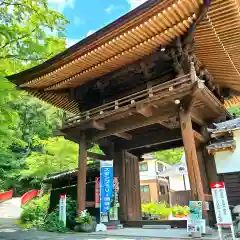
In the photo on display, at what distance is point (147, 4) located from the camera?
696 centimetres

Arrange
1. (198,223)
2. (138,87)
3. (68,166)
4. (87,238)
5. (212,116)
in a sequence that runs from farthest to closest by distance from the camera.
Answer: (68,166) → (138,87) → (212,116) → (87,238) → (198,223)

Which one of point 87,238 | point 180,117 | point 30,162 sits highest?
point 30,162

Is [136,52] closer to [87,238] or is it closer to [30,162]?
[87,238]

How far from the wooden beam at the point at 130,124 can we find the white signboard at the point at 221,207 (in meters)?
3.07

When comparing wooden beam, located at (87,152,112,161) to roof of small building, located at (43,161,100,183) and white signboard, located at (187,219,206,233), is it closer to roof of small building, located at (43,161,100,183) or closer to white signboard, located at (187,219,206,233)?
roof of small building, located at (43,161,100,183)

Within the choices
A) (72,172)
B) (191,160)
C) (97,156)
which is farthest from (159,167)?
(191,160)

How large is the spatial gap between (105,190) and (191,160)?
3999 millimetres

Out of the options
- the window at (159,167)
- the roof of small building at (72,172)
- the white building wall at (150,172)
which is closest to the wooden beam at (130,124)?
the roof of small building at (72,172)

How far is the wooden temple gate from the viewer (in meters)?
7.26

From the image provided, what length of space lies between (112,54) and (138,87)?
6.87 ft

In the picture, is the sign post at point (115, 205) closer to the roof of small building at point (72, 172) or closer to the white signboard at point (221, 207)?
the roof of small building at point (72, 172)

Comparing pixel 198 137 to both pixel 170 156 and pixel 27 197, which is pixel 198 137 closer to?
pixel 27 197

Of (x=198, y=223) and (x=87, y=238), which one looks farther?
(x=87, y=238)

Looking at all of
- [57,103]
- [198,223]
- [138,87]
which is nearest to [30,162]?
[57,103]
